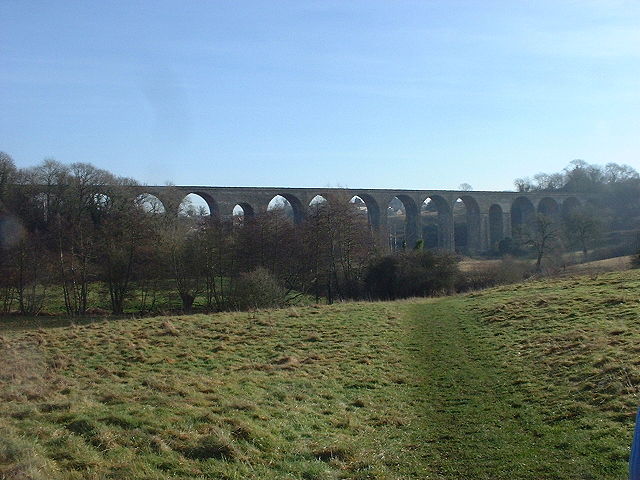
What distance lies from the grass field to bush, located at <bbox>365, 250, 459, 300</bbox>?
14.7 metres

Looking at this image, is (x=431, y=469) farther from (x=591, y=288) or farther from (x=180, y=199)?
(x=180, y=199)

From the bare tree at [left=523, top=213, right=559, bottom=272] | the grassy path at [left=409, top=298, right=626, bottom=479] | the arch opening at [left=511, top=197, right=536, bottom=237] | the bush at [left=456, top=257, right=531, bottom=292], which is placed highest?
the arch opening at [left=511, top=197, right=536, bottom=237]

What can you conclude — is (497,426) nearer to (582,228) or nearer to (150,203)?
(150,203)

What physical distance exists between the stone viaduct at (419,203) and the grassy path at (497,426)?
78.1 feet

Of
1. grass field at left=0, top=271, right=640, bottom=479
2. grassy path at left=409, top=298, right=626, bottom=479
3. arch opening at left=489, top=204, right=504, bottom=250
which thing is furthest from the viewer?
arch opening at left=489, top=204, right=504, bottom=250

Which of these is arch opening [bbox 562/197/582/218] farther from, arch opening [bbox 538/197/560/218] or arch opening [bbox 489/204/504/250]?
arch opening [bbox 489/204/504/250]

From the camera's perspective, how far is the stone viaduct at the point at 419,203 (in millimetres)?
44438

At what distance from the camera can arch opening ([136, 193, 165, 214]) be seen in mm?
38725

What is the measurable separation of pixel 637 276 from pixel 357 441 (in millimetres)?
16722

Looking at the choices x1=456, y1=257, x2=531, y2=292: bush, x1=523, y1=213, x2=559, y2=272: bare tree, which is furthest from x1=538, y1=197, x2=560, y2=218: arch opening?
x1=456, y1=257, x2=531, y2=292: bush

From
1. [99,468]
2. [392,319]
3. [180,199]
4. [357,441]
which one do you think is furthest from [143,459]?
[180,199]

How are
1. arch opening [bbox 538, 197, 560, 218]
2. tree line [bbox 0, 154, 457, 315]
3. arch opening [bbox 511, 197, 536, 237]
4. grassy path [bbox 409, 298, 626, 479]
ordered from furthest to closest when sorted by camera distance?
arch opening [bbox 538, 197, 560, 218]
arch opening [bbox 511, 197, 536, 237]
tree line [bbox 0, 154, 457, 315]
grassy path [bbox 409, 298, 626, 479]

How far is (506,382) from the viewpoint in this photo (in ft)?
29.1

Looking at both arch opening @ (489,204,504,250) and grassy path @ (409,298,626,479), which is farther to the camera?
arch opening @ (489,204,504,250)
